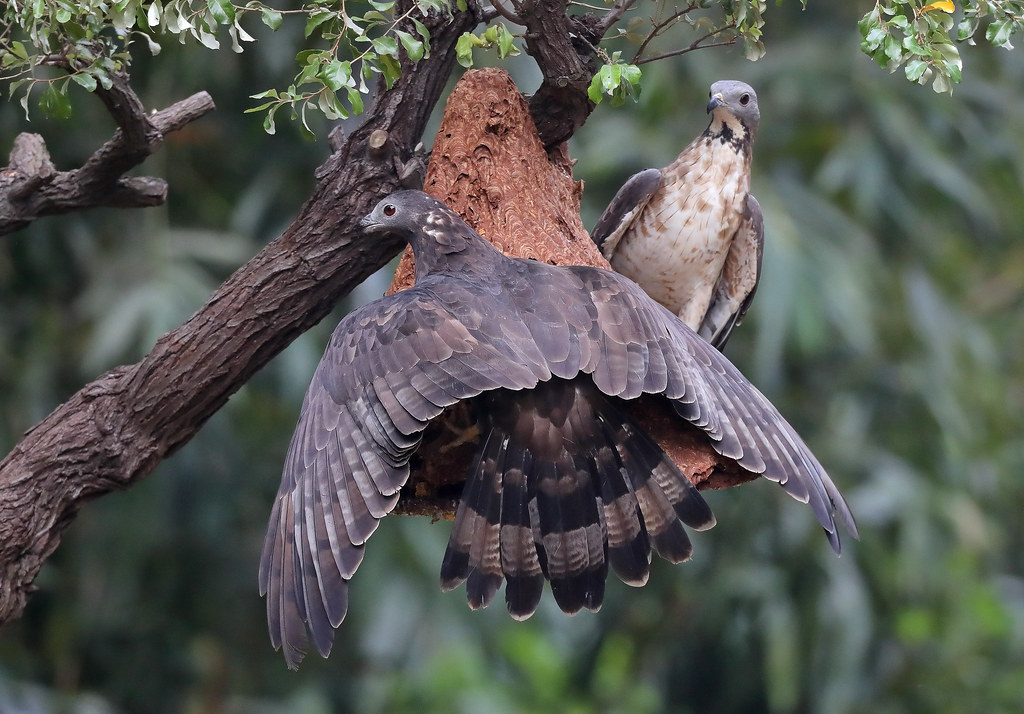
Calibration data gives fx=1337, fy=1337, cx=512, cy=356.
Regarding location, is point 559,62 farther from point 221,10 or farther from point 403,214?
point 221,10

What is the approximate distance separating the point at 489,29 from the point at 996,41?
166 centimetres

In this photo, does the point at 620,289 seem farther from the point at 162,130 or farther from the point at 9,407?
the point at 9,407

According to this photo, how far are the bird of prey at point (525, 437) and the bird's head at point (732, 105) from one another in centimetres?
164

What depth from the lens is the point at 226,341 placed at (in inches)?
195

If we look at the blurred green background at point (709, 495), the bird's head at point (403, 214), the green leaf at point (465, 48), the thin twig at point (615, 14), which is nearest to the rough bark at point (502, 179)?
the bird's head at point (403, 214)

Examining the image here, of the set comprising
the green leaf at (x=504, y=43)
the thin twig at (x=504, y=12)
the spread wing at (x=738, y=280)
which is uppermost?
the green leaf at (x=504, y=43)

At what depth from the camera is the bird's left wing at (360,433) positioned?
392 centimetres

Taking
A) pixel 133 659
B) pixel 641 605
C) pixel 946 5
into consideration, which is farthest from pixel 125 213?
pixel 946 5

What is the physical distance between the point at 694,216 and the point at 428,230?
1.52m

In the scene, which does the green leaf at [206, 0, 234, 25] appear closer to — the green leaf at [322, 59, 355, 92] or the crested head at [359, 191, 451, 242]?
the green leaf at [322, 59, 355, 92]

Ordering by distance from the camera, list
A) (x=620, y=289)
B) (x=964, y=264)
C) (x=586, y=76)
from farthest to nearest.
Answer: (x=964, y=264), (x=586, y=76), (x=620, y=289)

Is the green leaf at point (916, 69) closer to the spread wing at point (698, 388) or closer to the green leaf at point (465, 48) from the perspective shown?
the spread wing at point (698, 388)

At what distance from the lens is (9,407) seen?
10727mm

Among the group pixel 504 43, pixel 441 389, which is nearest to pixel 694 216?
pixel 504 43
